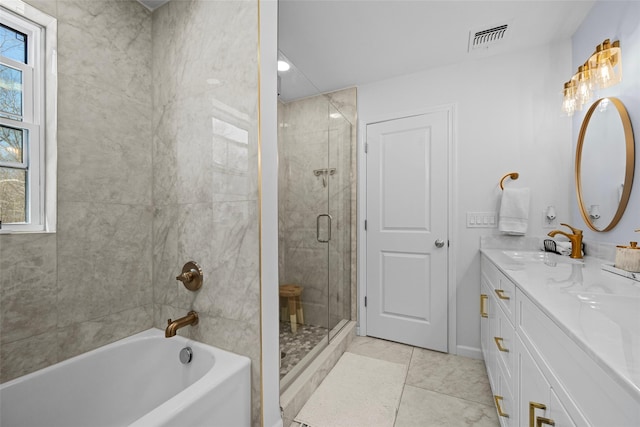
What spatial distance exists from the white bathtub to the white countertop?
1186 mm

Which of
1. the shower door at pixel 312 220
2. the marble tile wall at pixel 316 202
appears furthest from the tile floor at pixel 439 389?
the marble tile wall at pixel 316 202

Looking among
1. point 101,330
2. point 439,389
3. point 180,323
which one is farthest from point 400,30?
point 101,330

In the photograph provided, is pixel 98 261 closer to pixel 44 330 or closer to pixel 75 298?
pixel 75 298

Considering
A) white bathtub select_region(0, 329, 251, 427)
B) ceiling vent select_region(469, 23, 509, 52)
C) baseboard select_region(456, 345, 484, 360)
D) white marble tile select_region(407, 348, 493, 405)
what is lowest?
white marble tile select_region(407, 348, 493, 405)

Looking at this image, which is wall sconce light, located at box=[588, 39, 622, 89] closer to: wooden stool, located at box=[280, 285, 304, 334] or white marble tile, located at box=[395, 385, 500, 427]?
white marble tile, located at box=[395, 385, 500, 427]

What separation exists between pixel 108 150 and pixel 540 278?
2233mm

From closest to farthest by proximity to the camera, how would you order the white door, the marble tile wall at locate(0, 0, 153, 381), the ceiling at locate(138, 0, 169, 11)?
the marble tile wall at locate(0, 0, 153, 381) < the ceiling at locate(138, 0, 169, 11) < the white door

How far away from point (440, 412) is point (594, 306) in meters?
1.22

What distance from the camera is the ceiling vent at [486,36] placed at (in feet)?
6.24

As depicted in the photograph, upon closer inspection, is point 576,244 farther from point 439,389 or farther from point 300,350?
point 300,350

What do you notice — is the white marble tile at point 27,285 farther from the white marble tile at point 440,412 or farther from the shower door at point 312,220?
the white marble tile at point 440,412

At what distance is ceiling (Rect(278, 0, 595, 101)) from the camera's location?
1707 millimetres

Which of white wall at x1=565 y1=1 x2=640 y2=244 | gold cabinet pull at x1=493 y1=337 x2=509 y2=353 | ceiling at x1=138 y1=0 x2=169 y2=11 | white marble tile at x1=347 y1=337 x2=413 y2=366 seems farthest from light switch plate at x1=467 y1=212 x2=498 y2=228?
ceiling at x1=138 y1=0 x2=169 y2=11

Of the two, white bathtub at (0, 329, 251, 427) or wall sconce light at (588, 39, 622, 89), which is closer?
white bathtub at (0, 329, 251, 427)
